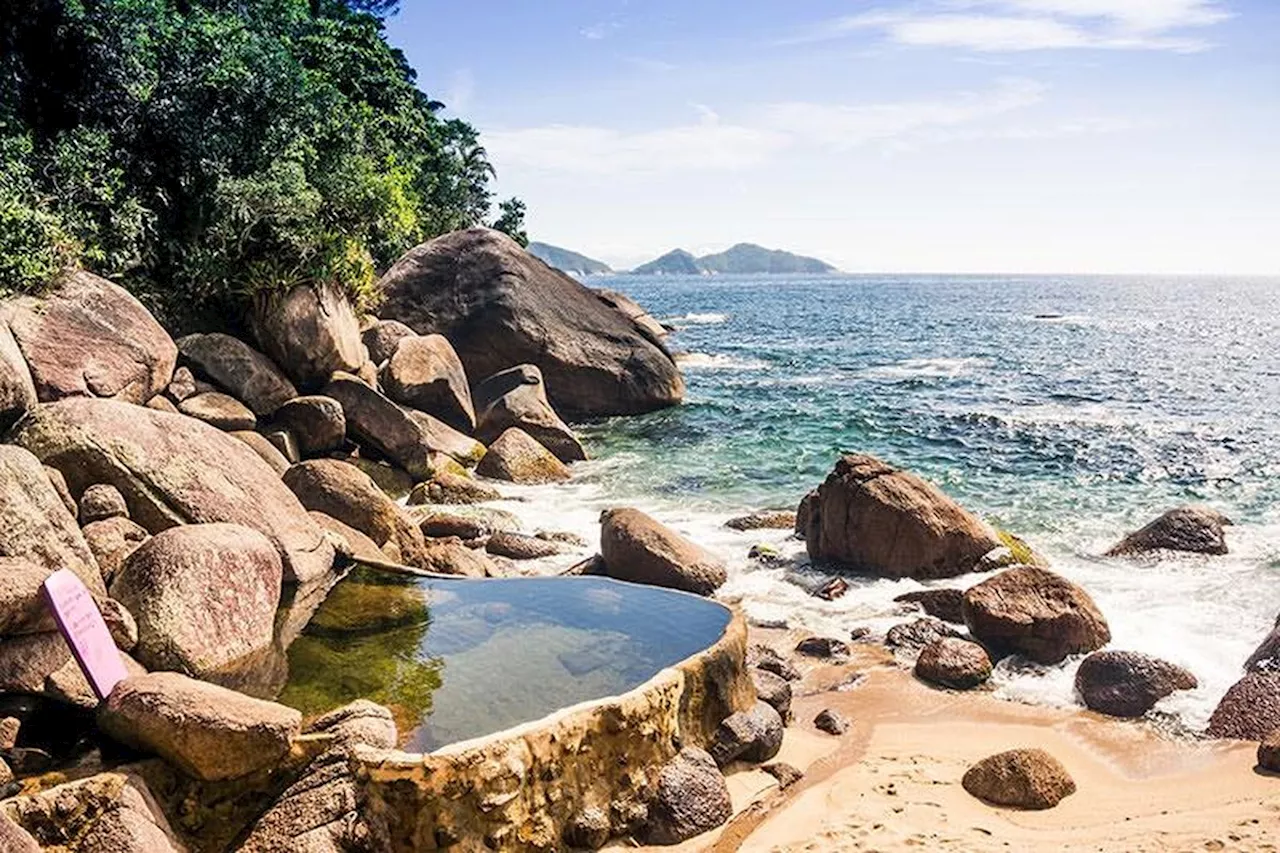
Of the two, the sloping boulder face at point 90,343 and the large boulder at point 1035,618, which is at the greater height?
the sloping boulder face at point 90,343

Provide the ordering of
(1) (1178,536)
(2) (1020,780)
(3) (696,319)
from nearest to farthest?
(2) (1020,780) < (1) (1178,536) < (3) (696,319)

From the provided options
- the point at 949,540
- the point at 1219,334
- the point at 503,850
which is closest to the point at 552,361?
the point at 949,540

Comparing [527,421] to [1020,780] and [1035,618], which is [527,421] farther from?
[1020,780]

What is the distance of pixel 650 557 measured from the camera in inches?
566

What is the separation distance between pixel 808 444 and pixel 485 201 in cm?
3478

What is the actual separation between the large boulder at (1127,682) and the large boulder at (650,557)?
5.22 m

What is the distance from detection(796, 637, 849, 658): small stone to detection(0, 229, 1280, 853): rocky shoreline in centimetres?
3

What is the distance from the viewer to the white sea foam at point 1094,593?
12.2m

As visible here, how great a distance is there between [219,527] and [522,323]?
730 inches

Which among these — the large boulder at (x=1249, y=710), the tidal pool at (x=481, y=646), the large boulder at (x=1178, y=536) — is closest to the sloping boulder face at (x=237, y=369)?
the tidal pool at (x=481, y=646)

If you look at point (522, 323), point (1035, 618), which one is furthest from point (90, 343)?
point (522, 323)

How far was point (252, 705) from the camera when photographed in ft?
24.1

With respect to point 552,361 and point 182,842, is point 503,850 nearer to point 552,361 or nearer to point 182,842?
point 182,842

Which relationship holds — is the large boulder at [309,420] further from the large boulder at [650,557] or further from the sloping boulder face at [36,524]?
the sloping boulder face at [36,524]
